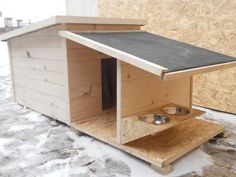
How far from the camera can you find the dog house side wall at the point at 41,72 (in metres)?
1.85

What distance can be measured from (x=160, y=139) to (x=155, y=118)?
0.42ft

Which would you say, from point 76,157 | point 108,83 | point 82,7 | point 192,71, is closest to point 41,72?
point 108,83

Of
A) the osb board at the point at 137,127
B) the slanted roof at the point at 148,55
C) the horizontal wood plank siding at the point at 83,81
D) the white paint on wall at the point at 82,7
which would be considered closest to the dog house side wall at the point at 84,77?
the horizontal wood plank siding at the point at 83,81

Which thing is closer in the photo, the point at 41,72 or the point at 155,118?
the point at 155,118

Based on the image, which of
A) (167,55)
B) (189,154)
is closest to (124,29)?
(167,55)

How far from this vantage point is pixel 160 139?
5.28 feet

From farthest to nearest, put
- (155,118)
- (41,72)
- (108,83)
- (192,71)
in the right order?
(108,83)
(41,72)
(155,118)
(192,71)

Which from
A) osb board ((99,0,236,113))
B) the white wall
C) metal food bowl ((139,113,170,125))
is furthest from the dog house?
the white wall

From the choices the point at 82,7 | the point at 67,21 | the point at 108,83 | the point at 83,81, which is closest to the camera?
the point at 67,21

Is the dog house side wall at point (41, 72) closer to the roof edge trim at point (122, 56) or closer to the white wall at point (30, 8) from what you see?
the roof edge trim at point (122, 56)

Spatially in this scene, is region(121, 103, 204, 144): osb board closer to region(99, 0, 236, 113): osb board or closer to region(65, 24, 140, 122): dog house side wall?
region(65, 24, 140, 122): dog house side wall

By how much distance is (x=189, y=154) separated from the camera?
5.10 ft

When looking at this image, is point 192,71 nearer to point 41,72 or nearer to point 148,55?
point 148,55

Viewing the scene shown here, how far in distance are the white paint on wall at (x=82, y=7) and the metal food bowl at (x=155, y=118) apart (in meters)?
2.34
